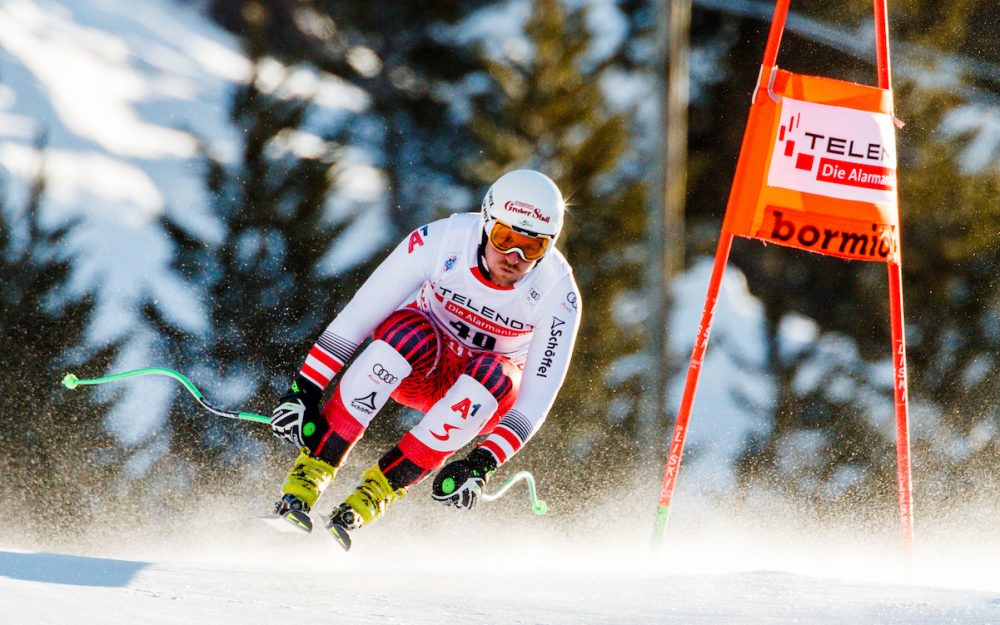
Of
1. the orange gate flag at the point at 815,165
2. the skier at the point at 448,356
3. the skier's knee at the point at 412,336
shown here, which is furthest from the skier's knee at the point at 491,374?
the orange gate flag at the point at 815,165

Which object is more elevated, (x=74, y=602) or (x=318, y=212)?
(x=318, y=212)

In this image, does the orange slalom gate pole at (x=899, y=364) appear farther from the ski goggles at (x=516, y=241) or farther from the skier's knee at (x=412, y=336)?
the skier's knee at (x=412, y=336)

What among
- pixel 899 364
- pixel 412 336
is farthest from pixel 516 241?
pixel 899 364

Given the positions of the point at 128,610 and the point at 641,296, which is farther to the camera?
the point at 641,296

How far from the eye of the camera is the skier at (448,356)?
369cm

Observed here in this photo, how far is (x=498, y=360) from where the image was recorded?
12.9 feet

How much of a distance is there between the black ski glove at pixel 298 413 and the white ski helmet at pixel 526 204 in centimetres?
84

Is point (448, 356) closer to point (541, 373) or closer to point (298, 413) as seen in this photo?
point (541, 373)

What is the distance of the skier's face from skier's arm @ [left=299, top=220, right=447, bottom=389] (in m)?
0.21

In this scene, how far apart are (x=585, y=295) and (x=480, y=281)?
8.50m

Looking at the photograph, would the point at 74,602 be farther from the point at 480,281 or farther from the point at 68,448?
the point at 68,448

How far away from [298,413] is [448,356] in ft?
2.01

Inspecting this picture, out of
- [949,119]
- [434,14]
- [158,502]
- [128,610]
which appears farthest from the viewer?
[434,14]

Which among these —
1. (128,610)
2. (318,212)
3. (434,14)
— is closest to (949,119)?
(434,14)
